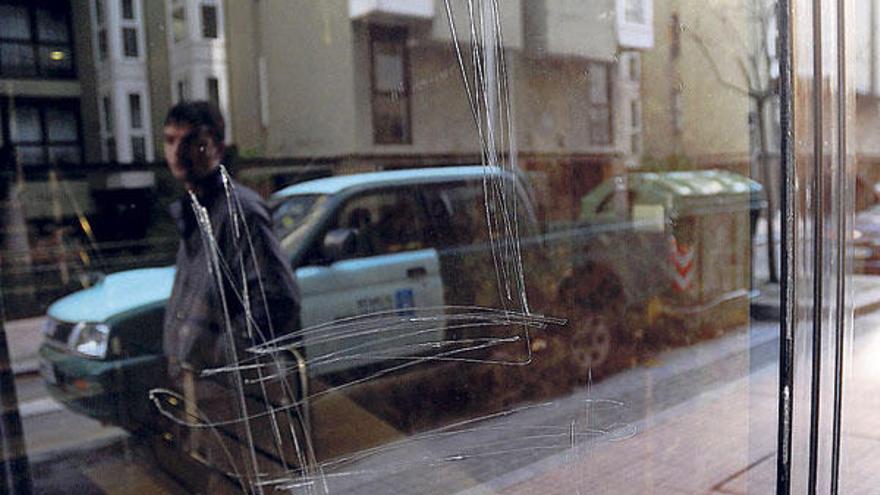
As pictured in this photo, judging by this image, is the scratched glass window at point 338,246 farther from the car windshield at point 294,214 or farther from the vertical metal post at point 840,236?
the vertical metal post at point 840,236

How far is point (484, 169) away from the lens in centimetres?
198

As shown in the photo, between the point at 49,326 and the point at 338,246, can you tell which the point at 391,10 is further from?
the point at 49,326

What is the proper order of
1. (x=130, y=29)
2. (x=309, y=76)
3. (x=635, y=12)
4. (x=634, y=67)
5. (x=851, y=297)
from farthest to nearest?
1. (x=634, y=67)
2. (x=635, y=12)
3. (x=851, y=297)
4. (x=309, y=76)
5. (x=130, y=29)

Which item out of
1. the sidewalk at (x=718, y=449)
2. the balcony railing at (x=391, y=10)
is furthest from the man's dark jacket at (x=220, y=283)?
the sidewalk at (x=718, y=449)

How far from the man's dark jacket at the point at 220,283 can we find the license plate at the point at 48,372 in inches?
11.1

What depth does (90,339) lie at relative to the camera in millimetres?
1760

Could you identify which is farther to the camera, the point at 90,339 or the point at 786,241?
the point at 786,241

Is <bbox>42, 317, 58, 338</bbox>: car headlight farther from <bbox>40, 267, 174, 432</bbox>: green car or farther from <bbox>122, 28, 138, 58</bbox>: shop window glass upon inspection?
<bbox>122, 28, 138, 58</bbox>: shop window glass

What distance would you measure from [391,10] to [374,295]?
71 cm

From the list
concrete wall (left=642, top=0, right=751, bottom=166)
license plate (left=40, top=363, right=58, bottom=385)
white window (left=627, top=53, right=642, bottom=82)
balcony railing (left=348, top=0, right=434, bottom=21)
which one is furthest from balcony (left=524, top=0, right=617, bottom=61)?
license plate (left=40, top=363, right=58, bottom=385)

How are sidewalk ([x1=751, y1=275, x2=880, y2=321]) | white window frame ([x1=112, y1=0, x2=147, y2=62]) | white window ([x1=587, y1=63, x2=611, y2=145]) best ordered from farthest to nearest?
1. white window ([x1=587, y1=63, x2=611, y2=145])
2. sidewalk ([x1=751, y1=275, x2=880, y2=321])
3. white window frame ([x1=112, y1=0, x2=147, y2=62])

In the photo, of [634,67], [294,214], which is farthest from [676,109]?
[294,214]

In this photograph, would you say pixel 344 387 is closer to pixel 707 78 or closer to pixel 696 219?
pixel 707 78

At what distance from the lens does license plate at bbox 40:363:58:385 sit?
1742 mm
